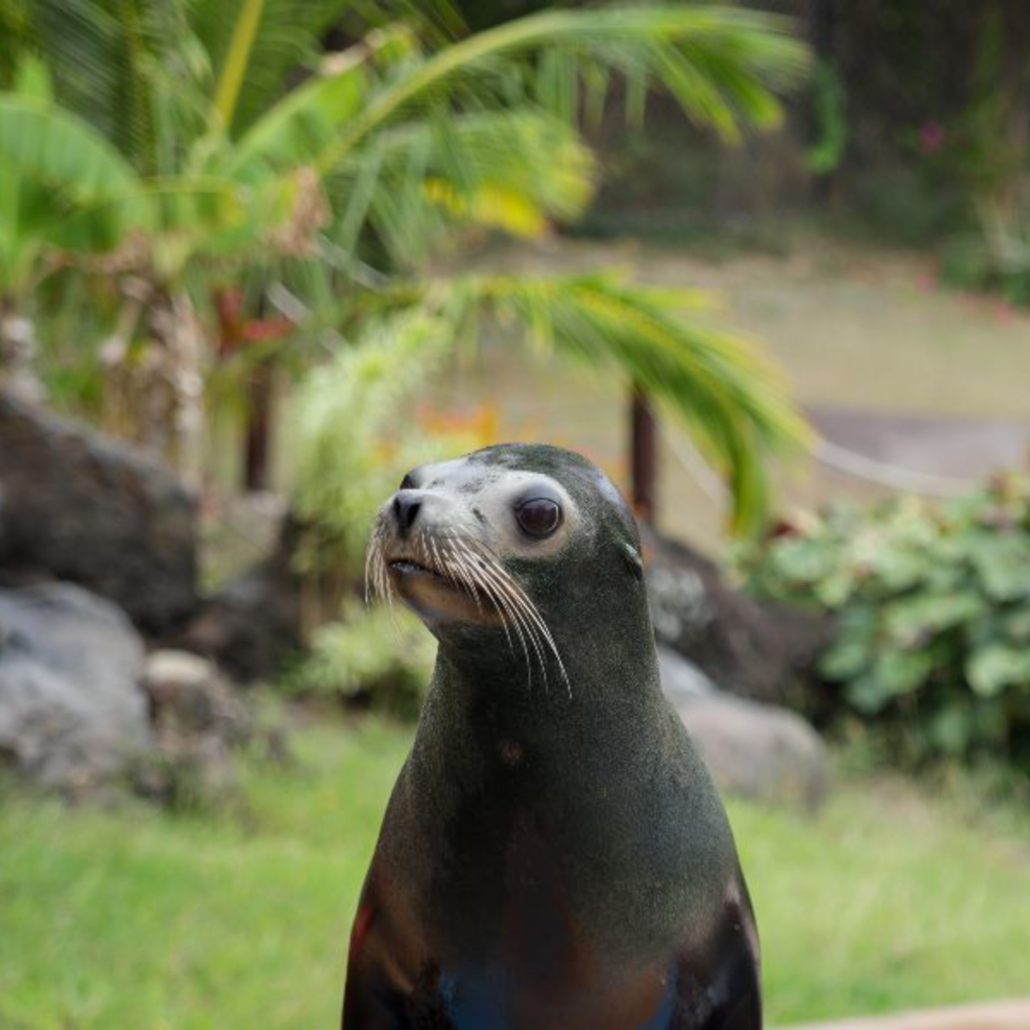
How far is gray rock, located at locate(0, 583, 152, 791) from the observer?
455 centimetres

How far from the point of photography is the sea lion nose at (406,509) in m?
1.32

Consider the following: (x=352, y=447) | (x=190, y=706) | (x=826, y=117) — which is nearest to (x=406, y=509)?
(x=190, y=706)

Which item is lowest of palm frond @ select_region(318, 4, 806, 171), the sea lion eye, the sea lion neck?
the sea lion neck

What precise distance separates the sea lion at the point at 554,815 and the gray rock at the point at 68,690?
3257 millimetres

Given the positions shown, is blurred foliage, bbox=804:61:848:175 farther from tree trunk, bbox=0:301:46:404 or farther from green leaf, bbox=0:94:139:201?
green leaf, bbox=0:94:139:201

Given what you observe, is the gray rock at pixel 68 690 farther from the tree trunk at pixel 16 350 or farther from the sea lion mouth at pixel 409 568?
the sea lion mouth at pixel 409 568

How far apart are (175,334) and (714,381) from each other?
2.34 m

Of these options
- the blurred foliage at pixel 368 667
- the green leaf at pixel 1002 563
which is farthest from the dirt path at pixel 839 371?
the blurred foliage at pixel 368 667

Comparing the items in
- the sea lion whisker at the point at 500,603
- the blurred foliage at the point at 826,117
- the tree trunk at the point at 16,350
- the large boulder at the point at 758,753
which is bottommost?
the large boulder at the point at 758,753

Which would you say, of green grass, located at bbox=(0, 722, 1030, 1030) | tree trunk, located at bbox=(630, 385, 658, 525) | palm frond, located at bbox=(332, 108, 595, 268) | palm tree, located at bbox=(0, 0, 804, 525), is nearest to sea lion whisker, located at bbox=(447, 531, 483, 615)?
green grass, located at bbox=(0, 722, 1030, 1030)

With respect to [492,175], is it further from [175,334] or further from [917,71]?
[917,71]

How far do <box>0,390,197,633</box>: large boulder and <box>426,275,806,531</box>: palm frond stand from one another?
153 cm

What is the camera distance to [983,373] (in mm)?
14906

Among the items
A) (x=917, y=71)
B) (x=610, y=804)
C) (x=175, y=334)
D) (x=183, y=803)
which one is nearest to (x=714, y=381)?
(x=175, y=334)
